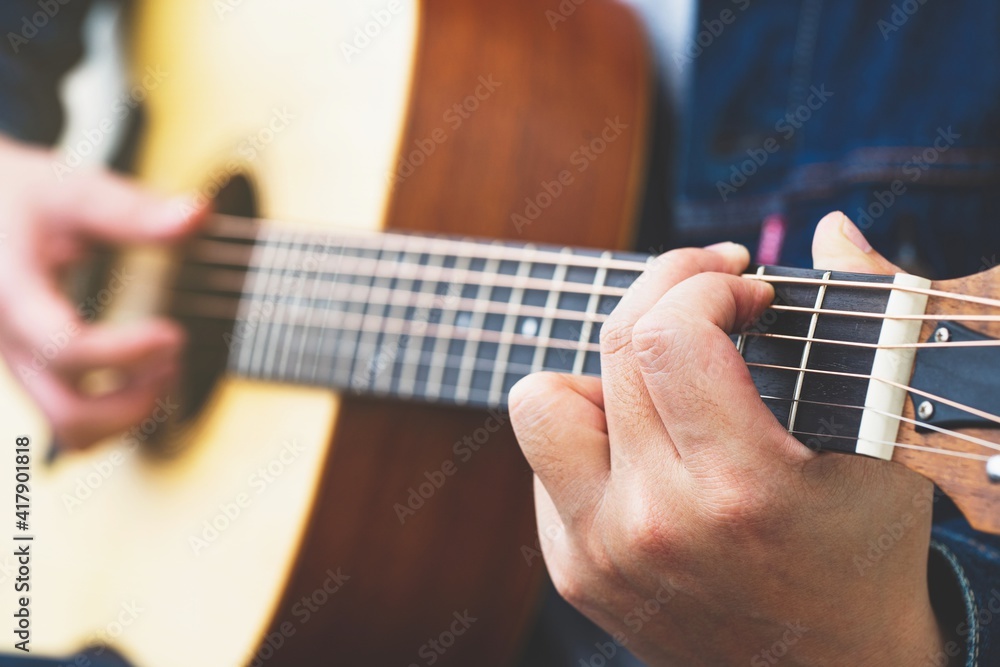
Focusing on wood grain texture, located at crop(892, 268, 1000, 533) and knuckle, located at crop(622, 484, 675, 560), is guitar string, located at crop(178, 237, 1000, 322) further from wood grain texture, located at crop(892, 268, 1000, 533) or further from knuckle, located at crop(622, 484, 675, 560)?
knuckle, located at crop(622, 484, 675, 560)

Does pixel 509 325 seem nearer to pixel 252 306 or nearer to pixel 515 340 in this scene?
pixel 515 340

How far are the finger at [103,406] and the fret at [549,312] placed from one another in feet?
1.82

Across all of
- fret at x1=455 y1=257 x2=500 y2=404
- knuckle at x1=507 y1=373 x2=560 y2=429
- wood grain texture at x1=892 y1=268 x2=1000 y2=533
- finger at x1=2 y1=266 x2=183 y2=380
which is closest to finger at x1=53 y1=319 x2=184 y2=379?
finger at x1=2 y1=266 x2=183 y2=380

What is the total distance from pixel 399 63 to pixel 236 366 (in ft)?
1.28

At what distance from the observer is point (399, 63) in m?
0.89

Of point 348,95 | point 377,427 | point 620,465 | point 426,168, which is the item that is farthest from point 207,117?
point 620,465

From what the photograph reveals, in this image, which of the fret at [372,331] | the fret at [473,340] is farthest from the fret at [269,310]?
the fret at [473,340]

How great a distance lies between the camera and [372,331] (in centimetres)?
83

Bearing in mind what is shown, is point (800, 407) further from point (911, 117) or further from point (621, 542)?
point (911, 117)

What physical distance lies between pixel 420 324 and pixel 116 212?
514 mm

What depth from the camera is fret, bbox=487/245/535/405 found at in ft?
2.34

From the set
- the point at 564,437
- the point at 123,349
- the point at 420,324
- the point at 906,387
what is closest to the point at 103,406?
the point at 123,349

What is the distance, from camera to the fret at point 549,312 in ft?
2.21

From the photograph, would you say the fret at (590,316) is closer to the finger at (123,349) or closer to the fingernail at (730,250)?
the fingernail at (730,250)
